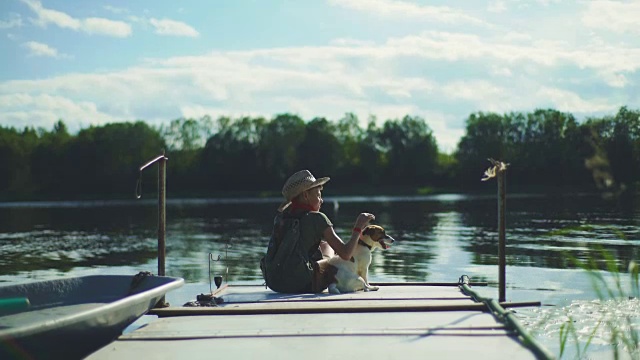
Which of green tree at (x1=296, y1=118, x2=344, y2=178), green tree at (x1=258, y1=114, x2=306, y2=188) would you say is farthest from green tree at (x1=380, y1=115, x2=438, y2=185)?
green tree at (x1=258, y1=114, x2=306, y2=188)

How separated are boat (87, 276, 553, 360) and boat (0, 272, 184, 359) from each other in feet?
0.80

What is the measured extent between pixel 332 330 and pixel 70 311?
9.61 ft

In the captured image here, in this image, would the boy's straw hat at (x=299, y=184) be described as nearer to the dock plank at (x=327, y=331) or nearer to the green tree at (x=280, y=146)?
the dock plank at (x=327, y=331)

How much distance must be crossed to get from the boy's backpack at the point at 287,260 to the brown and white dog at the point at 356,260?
330 mm

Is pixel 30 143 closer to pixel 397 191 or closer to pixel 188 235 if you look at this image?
pixel 397 191

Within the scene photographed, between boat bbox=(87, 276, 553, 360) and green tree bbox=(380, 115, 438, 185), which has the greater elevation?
green tree bbox=(380, 115, 438, 185)

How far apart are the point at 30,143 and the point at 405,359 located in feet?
360

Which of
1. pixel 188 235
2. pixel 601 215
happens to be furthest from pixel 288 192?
pixel 601 215

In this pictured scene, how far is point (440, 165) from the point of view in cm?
10462

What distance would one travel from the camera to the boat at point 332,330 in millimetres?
5605

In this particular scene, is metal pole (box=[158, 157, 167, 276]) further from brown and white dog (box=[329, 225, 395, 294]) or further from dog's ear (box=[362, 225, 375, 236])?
dog's ear (box=[362, 225, 375, 236])

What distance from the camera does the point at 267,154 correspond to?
3991 inches

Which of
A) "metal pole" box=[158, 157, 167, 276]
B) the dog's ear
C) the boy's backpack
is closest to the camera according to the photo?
the boy's backpack

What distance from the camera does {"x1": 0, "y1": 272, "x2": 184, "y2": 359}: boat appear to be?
18.6 feet
